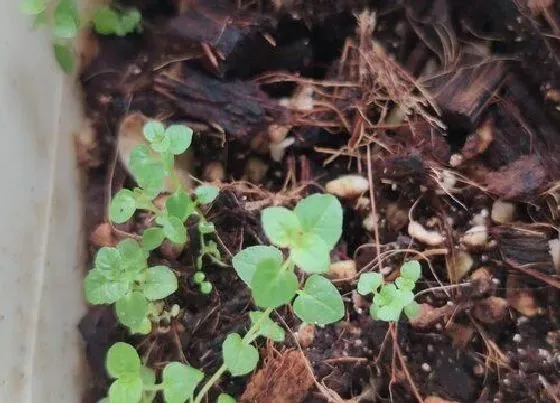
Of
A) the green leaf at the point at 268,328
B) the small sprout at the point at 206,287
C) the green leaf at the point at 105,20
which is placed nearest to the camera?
the green leaf at the point at 268,328

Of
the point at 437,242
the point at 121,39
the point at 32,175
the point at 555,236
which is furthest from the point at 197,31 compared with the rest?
the point at 555,236

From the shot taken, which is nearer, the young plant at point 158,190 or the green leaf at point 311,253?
the green leaf at point 311,253

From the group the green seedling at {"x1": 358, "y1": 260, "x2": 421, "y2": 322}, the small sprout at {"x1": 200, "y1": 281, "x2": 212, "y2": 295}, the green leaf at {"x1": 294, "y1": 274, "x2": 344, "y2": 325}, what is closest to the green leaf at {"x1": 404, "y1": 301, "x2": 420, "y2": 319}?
the green seedling at {"x1": 358, "y1": 260, "x2": 421, "y2": 322}

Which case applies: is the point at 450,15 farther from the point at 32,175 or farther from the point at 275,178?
the point at 32,175

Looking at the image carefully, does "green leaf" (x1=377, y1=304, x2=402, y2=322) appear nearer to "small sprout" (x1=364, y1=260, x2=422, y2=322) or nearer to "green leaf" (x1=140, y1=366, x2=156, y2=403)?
"small sprout" (x1=364, y1=260, x2=422, y2=322)

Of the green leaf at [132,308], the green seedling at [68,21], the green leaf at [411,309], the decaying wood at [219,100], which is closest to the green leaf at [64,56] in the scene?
the green seedling at [68,21]

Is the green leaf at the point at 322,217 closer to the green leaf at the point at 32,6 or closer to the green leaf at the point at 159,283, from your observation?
the green leaf at the point at 159,283
